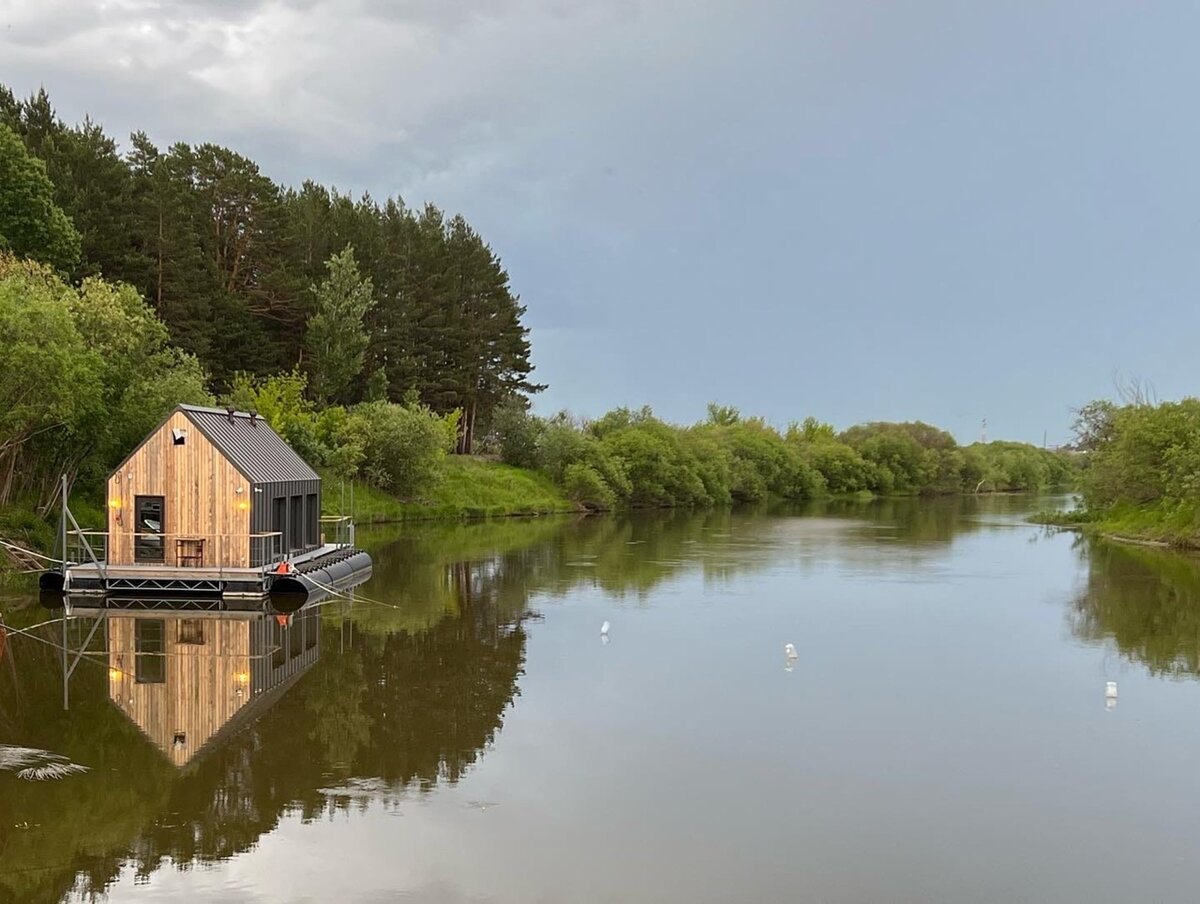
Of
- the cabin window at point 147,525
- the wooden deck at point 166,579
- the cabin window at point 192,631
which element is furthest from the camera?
the cabin window at point 147,525

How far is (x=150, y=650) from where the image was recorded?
19422 millimetres

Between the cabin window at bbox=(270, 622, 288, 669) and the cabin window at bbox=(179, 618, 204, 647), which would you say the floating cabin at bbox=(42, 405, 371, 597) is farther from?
the cabin window at bbox=(270, 622, 288, 669)

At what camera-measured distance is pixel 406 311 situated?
59.1m

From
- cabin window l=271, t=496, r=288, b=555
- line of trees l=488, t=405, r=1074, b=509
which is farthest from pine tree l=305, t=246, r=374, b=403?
cabin window l=271, t=496, r=288, b=555

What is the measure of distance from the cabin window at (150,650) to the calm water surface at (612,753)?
128 millimetres

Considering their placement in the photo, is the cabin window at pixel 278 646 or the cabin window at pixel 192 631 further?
the cabin window at pixel 192 631

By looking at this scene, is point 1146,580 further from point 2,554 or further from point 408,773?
point 2,554

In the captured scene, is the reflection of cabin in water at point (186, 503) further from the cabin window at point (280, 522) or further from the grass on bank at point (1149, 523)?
the grass on bank at point (1149, 523)

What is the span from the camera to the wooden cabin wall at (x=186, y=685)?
14102 mm

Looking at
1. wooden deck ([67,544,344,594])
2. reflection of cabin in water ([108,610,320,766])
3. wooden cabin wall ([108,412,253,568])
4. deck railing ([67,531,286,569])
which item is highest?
wooden cabin wall ([108,412,253,568])

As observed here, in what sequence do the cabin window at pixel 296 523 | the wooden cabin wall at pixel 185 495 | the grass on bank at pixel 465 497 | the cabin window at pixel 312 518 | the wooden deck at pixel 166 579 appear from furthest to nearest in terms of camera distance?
the grass on bank at pixel 465 497 < the cabin window at pixel 312 518 < the cabin window at pixel 296 523 < the wooden cabin wall at pixel 185 495 < the wooden deck at pixel 166 579

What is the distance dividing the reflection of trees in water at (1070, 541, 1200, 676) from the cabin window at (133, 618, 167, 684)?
17216 millimetres

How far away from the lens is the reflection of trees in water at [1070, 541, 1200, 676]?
69.0 ft

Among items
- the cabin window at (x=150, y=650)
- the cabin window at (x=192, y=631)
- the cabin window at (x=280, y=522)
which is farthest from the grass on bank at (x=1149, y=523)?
the cabin window at (x=150, y=650)
